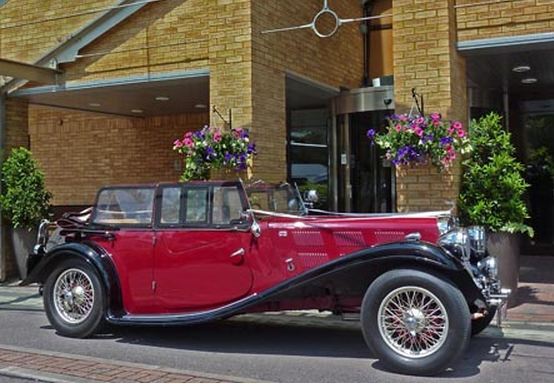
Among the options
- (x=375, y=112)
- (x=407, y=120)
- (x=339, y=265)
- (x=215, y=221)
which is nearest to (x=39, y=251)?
(x=215, y=221)

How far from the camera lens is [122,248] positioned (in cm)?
700

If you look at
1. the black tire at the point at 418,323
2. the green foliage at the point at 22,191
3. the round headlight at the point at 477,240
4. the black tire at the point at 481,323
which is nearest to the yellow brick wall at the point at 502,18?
the round headlight at the point at 477,240

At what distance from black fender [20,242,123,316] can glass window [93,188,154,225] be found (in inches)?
13.6

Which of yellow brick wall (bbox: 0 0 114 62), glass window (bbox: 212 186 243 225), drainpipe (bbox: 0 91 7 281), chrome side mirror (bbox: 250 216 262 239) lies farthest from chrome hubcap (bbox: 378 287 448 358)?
yellow brick wall (bbox: 0 0 114 62)

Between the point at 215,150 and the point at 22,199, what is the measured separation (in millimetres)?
3954

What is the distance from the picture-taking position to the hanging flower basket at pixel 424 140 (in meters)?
8.13

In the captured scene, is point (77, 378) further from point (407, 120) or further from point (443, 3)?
point (443, 3)

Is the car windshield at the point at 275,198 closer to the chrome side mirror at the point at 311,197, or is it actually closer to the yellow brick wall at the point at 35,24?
the chrome side mirror at the point at 311,197

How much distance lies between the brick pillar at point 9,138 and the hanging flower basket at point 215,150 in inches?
163

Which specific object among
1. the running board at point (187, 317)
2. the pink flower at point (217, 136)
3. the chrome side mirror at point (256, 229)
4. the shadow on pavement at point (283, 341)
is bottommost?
the shadow on pavement at point (283, 341)

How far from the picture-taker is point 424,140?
321 inches

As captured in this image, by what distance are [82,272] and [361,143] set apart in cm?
676

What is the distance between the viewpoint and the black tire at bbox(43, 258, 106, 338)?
6953 millimetres

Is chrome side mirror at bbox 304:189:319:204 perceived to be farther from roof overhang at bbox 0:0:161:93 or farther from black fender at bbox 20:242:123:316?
roof overhang at bbox 0:0:161:93
